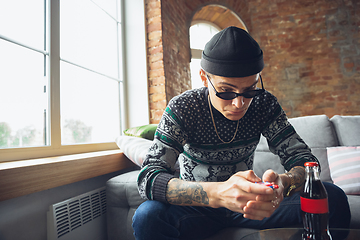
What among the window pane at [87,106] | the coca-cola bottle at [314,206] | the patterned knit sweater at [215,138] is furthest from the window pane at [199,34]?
the coca-cola bottle at [314,206]

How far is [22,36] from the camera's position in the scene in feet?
4.96

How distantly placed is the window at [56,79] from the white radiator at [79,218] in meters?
0.41

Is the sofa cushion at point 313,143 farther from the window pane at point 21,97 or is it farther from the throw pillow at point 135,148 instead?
the window pane at point 21,97

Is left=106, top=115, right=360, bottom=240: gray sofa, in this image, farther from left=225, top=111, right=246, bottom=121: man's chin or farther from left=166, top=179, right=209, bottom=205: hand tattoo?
left=225, top=111, right=246, bottom=121: man's chin

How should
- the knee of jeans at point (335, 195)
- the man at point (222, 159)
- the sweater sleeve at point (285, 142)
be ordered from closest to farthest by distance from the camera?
the man at point (222, 159)
the knee of jeans at point (335, 195)
the sweater sleeve at point (285, 142)

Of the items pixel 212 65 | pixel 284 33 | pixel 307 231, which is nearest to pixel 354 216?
pixel 307 231

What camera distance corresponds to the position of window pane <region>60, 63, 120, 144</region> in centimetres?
181

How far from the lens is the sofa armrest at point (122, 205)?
4.59 feet

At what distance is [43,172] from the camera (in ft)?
3.78

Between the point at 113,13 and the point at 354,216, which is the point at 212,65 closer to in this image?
the point at 354,216

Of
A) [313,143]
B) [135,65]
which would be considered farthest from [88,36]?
[313,143]

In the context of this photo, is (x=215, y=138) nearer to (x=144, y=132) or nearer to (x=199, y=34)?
(x=144, y=132)

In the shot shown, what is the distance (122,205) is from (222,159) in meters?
0.75

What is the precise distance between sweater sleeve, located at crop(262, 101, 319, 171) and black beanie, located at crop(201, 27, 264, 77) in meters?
0.32
